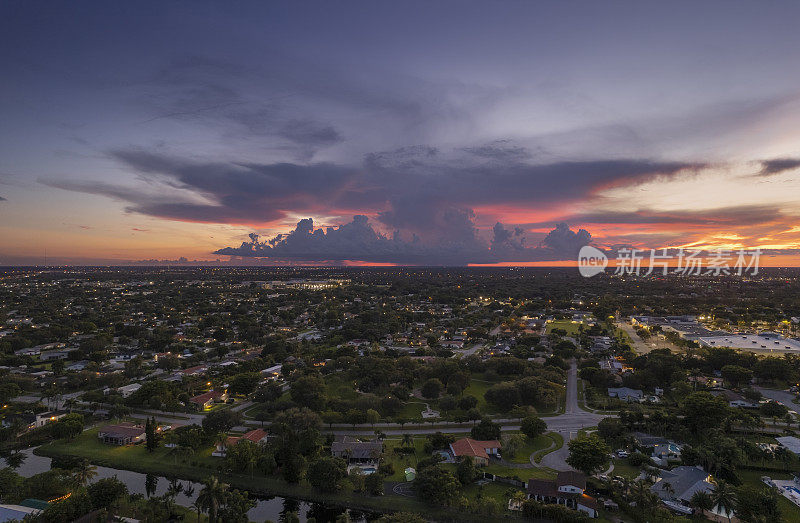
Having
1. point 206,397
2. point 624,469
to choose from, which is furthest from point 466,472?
point 206,397

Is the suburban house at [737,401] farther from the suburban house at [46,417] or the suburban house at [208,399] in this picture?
the suburban house at [46,417]

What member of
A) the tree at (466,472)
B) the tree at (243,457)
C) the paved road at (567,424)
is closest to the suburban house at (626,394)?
the paved road at (567,424)

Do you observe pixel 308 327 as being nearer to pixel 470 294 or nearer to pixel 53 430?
pixel 53 430

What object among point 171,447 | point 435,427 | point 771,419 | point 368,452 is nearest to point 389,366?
point 435,427

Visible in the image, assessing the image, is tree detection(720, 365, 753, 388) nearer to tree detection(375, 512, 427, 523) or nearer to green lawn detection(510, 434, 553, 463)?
green lawn detection(510, 434, 553, 463)

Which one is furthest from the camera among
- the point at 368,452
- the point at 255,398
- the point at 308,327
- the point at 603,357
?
the point at 308,327

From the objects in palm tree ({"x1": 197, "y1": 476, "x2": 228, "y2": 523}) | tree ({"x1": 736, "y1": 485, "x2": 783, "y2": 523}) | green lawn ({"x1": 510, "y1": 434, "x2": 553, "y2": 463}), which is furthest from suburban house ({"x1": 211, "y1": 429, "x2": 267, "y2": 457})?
tree ({"x1": 736, "y1": 485, "x2": 783, "y2": 523})
